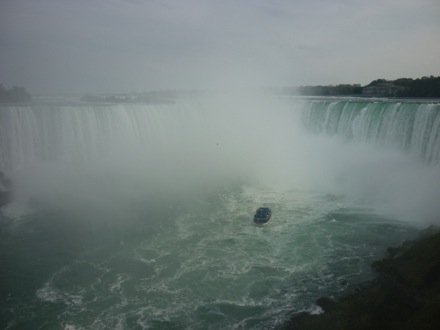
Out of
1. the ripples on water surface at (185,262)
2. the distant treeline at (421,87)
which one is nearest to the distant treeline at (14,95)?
the ripples on water surface at (185,262)

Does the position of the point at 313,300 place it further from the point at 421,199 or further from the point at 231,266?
the point at 421,199

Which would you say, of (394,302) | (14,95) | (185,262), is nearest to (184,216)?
(185,262)

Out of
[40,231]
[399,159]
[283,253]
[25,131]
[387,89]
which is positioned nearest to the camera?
[283,253]

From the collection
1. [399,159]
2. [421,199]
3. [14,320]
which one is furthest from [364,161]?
[14,320]

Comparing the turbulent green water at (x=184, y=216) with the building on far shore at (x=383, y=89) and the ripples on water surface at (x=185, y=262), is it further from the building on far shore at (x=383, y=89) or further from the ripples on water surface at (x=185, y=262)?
the building on far shore at (x=383, y=89)

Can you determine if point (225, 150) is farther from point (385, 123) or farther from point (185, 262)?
point (185, 262)

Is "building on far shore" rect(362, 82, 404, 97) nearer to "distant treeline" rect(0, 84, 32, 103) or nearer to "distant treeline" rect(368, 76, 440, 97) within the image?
"distant treeline" rect(368, 76, 440, 97)
